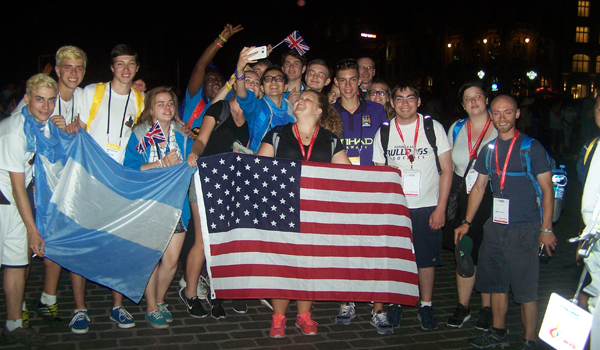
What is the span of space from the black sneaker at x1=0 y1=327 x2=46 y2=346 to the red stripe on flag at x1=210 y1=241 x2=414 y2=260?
157 cm

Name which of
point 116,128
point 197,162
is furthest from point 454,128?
point 116,128

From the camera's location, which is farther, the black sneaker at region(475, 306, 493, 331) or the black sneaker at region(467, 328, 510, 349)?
the black sneaker at region(475, 306, 493, 331)

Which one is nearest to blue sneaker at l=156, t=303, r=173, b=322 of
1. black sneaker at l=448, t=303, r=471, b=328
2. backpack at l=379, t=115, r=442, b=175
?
backpack at l=379, t=115, r=442, b=175

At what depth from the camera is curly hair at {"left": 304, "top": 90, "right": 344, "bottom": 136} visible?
4566 millimetres

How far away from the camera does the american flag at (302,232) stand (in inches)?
169

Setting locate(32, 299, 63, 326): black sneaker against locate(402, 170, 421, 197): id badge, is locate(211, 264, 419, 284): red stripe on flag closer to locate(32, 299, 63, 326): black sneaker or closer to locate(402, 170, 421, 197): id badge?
locate(402, 170, 421, 197): id badge

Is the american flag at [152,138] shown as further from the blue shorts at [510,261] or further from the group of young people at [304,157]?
the blue shorts at [510,261]

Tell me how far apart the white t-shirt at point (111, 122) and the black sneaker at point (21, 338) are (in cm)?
164

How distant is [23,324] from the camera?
4109 mm

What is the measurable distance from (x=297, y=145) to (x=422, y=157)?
1.22 m

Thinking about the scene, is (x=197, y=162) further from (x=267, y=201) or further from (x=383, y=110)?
(x=383, y=110)

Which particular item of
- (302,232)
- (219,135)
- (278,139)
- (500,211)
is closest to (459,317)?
(500,211)

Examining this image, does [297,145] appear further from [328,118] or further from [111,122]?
[111,122]

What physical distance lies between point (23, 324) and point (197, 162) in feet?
6.59
